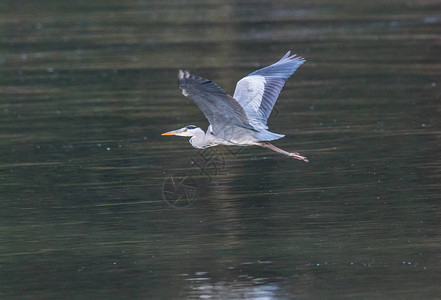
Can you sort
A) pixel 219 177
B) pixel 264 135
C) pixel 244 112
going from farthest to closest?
pixel 219 177 < pixel 264 135 < pixel 244 112

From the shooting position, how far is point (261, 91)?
33.2 ft

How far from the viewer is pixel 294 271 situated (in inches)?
301

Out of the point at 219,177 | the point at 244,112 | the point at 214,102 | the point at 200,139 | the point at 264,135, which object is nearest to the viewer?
the point at 214,102

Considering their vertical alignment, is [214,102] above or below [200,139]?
above

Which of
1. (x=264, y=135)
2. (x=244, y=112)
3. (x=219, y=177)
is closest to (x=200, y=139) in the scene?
(x=264, y=135)

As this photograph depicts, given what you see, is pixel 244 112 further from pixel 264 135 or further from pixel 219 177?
pixel 219 177

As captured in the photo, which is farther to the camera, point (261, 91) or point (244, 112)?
point (261, 91)

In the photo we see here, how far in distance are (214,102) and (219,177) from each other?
7.55 ft

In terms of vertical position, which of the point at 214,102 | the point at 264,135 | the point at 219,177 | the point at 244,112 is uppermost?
the point at 214,102

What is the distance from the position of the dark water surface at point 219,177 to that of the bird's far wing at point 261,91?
0.90 meters

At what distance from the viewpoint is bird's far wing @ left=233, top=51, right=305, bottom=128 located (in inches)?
394

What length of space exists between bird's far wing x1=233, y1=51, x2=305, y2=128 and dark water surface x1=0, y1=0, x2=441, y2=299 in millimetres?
905

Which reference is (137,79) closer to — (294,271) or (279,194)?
(279,194)

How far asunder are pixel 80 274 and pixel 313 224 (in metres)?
2.41
